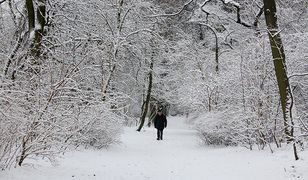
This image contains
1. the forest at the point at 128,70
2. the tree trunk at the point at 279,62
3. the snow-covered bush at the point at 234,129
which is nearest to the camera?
the forest at the point at 128,70

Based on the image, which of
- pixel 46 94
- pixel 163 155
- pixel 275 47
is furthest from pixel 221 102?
pixel 46 94

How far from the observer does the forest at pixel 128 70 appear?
6.98 meters

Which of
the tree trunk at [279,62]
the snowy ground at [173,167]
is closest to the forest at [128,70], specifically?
the tree trunk at [279,62]

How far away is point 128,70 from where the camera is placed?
25750 millimetres

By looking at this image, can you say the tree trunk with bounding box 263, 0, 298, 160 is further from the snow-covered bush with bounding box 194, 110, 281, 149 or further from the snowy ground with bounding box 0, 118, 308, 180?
the snow-covered bush with bounding box 194, 110, 281, 149

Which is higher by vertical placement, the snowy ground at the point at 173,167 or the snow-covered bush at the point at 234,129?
the snow-covered bush at the point at 234,129

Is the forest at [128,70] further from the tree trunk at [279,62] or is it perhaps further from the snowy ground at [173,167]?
the snowy ground at [173,167]

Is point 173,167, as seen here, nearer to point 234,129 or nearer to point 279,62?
point 234,129

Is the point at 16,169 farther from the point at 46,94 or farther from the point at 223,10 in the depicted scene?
the point at 223,10

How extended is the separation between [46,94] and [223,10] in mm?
17155

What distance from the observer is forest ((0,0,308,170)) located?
6984 mm

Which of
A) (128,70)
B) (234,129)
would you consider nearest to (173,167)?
(234,129)

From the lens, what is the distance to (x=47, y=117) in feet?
22.2

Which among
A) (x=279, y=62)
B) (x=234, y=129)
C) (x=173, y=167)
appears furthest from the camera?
(x=234, y=129)
